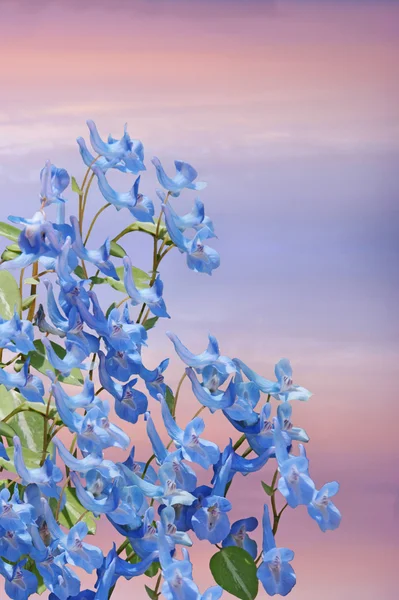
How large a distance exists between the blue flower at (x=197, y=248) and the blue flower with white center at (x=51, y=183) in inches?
5.0

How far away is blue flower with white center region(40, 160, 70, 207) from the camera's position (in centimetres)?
114

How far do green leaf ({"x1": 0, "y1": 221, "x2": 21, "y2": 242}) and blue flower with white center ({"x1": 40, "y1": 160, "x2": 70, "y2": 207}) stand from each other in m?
0.09

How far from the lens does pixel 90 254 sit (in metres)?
1.17

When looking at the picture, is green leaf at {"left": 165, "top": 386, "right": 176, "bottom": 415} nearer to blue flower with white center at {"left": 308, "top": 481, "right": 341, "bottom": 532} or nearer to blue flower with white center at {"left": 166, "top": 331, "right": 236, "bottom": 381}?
blue flower with white center at {"left": 166, "top": 331, "right": 236, "bottom": 381}

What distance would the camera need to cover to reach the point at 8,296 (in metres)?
1.22

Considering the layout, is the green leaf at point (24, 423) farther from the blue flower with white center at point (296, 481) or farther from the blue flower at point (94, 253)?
the blue flower with white center at point (296, 481)

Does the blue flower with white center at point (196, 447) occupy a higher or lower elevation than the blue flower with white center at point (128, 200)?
lower

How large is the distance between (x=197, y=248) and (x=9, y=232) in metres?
0.22

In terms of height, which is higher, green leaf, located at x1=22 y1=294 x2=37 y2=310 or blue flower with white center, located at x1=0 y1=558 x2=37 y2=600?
green leaf, located at x1=22 y1=294 x2=37 y2=310

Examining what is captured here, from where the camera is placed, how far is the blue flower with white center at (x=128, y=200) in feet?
3.99


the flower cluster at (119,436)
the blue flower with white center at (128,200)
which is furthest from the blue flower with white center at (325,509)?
the blue flower with white center at (128,200)

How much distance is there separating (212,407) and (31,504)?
22 centimetres

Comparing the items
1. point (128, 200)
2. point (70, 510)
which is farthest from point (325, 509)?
point (128, 200)

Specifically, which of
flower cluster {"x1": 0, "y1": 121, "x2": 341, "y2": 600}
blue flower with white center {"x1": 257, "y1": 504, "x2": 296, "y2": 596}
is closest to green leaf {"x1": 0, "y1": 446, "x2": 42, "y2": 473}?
flower cluster {"x1": 0, "y1": 121, "x2": 341, "y2": 600}
